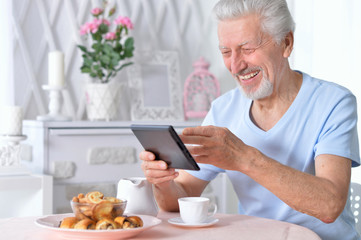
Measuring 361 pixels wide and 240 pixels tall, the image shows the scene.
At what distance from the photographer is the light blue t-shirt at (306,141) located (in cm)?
129

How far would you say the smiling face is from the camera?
1.35m

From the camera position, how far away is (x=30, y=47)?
7.45ft

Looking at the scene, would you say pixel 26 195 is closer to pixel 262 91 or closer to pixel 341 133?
pixel 262 91

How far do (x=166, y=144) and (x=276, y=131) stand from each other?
0.43 m

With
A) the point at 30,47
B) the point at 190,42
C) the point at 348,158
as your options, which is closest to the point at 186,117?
the point at 190,42

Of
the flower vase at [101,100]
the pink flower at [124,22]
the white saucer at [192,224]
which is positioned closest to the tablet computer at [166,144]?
the white saucer at [192,224]

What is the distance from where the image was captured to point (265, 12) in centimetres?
134

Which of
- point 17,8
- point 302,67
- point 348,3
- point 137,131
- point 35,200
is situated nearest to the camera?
point 137,131

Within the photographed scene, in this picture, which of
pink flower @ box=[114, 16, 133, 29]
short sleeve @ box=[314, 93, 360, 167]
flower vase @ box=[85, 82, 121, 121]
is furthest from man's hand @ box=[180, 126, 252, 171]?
pink flower @ box=[114, 16, 133, 29]

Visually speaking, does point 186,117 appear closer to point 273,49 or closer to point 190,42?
point 190,42

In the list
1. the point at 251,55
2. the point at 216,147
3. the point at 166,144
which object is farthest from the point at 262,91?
the point at 166,144

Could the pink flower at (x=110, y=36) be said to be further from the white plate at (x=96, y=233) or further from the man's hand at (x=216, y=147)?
the white plate at (x=96, y=233)

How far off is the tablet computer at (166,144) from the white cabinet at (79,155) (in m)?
0.99

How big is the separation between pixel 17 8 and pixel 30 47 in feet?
0.56
